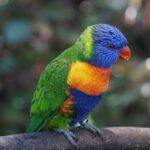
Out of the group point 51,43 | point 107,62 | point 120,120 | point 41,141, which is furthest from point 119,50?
point 51,43

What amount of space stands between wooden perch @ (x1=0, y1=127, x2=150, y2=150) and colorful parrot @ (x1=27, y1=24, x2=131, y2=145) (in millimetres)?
130

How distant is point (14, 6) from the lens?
4.21 metres

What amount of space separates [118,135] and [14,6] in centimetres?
195

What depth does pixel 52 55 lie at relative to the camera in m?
4.28

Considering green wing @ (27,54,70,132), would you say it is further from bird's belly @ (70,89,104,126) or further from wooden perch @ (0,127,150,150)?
wooden perch @ (0,127,150,150)

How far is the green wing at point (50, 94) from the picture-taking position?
269 cm

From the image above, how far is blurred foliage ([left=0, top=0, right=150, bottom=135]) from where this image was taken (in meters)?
3.97

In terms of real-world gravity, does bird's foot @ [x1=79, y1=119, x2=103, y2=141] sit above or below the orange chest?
below

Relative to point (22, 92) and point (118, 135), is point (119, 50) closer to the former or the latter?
point (118, 135)

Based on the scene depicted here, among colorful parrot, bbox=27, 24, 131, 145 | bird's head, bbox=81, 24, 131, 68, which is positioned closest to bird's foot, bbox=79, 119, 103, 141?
colorful parrot, bbox=27, 24, 131, 145

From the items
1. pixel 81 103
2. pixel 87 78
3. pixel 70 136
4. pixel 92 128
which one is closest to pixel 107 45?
pixel 87 78

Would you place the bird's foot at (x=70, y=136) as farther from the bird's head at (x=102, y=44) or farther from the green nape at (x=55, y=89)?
the bird's head at (x=102, y=44)

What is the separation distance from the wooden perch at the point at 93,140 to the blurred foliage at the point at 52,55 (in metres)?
1.29

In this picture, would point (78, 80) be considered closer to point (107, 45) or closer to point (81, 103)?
point (81, 103)
